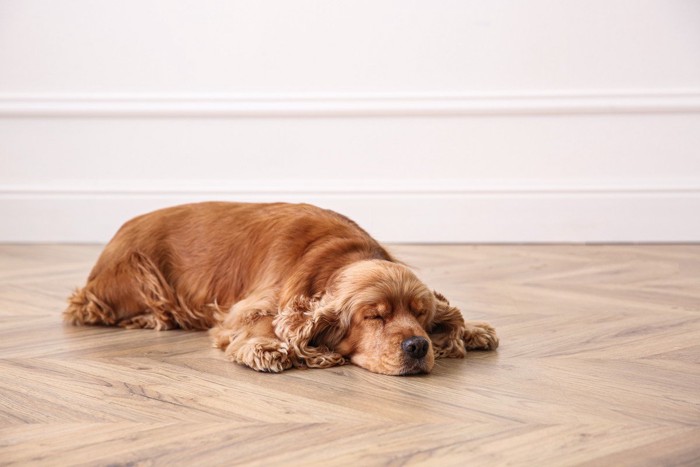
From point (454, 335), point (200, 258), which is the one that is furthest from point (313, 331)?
point (200, 258)

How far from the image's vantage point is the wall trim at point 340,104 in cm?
546

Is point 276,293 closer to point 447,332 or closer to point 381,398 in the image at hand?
point 447,332

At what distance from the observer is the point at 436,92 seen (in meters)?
5.53

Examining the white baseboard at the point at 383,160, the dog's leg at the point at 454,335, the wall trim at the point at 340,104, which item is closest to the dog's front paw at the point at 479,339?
the dog's leg at the point at 454,335

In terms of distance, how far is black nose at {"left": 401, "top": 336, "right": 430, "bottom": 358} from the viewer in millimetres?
2457

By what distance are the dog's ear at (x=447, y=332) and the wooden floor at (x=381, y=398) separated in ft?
0.33

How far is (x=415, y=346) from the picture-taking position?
2.46m

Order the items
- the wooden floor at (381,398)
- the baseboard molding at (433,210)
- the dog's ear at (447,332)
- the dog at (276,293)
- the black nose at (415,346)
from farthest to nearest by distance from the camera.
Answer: the baseboard molding at (433,210) → the dog's ear at (447,332) → the dog at (276,293) → the black nose at (415,346) → the wooden floor at (381,398)

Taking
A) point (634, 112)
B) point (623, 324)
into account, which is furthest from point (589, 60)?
point (623, 324)

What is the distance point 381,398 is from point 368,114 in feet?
11.4

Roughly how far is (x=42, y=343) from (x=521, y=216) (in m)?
3.25

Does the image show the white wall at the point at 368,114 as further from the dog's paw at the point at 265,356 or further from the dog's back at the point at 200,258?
the dog's paw at the point at 265,356

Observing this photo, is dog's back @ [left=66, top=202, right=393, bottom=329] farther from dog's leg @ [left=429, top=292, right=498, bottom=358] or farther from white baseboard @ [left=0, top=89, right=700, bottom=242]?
white baseboard @ [left=0, top=89, right=700, bottom=242]

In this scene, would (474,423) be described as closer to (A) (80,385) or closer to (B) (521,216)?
(A) (80,385)
